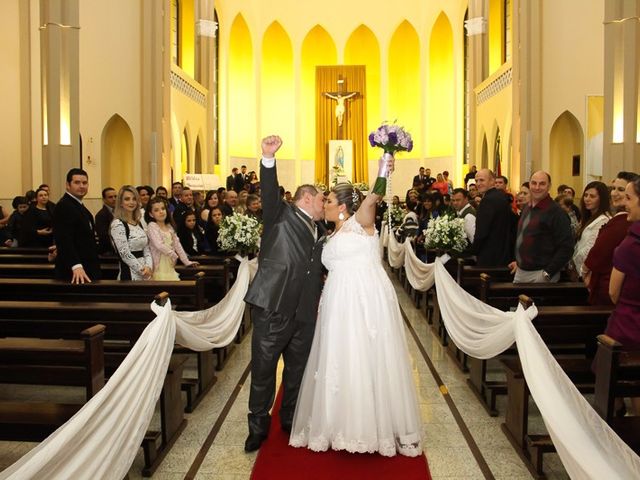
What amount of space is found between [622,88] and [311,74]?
57.4 feet

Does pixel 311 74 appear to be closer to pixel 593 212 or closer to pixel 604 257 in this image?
pixel 593 212

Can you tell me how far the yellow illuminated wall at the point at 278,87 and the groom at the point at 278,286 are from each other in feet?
69.7

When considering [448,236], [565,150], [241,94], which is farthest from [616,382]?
[241,94]

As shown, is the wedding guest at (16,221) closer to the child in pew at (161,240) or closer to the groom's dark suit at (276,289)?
the child in pew at (161,240)

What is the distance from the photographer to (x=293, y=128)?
85.5 feet

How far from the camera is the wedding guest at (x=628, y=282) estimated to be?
3.60 metres

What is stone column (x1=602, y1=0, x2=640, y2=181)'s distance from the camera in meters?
9.73

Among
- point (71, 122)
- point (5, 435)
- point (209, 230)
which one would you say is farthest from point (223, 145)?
point (5, 435)

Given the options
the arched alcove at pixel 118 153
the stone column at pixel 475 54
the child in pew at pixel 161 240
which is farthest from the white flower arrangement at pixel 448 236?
the stone column at pixel 475 54

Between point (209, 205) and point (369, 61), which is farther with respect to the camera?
point (369, 61)

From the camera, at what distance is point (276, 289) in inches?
175

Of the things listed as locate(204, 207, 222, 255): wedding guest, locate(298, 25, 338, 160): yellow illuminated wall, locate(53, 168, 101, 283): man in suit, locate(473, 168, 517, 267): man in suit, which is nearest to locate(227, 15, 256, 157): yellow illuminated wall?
locate(298, 25, 338, 160): yellow illuminated wall

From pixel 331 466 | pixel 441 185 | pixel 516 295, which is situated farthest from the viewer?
pixel 441 185

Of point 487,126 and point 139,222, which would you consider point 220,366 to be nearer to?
point 139,222
